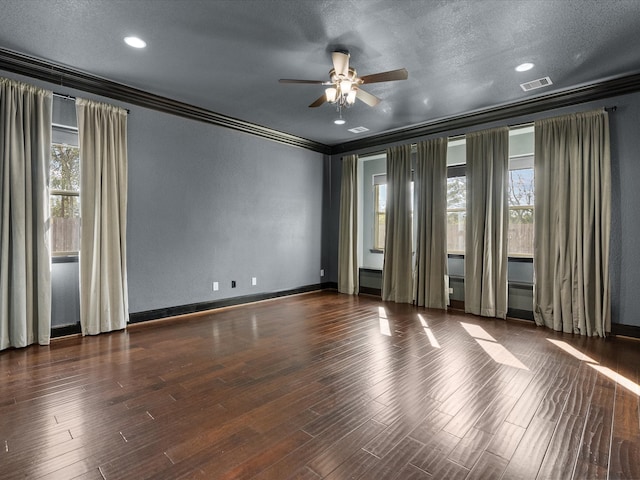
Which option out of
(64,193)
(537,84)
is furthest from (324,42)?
(64,193)

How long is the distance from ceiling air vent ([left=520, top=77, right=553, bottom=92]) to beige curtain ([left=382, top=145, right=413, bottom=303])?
1962 millimetres

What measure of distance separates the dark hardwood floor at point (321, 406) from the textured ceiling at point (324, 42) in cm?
288

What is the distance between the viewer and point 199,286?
16.5 ft

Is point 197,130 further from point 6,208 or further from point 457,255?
point 457,255

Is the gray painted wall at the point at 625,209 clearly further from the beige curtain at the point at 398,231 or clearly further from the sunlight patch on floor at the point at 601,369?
the beige curtain at the point at 398,231

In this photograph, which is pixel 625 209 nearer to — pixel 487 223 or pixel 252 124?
pixel 487 223

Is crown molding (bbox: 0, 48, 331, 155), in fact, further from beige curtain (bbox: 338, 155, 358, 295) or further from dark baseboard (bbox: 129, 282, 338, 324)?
dark baseboard (bbox: 129, 282, 338, 324)

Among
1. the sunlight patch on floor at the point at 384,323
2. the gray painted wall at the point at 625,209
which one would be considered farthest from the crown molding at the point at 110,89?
the gray painted wall at the point at 625,209

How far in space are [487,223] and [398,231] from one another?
1477mm

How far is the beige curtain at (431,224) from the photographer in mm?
5414

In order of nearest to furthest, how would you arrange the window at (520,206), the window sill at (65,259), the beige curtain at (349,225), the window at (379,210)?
the window sill at (65,259) < the window at (520,206) < the beige curtain at (349,225) < the window at (379,210)

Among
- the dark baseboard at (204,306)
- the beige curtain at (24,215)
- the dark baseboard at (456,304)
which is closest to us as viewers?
the beige curtain at (24,215)

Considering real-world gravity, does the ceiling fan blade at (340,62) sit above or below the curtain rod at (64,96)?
above

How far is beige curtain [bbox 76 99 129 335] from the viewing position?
3.88 m
